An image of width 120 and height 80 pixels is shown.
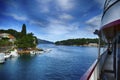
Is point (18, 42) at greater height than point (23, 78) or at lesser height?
greater

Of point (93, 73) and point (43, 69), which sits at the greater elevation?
point (93, 73)

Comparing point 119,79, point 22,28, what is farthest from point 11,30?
point 119,79

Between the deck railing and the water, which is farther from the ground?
the deck railing

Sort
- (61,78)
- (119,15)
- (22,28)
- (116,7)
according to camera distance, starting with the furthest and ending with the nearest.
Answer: (22,28), (61,78), (116,7), (119,15)

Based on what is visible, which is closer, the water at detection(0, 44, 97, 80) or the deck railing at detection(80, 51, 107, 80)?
the deck railing at detection(80, 51, 107, 80)

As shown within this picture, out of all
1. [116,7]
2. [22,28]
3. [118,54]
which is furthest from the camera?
[22,28]

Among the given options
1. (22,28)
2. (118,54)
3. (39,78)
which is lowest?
(39,78)

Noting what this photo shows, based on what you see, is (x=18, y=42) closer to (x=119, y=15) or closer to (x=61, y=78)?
(x=61, y=78)

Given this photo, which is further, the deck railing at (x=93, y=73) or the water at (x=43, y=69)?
the water at (x=43, y=69)

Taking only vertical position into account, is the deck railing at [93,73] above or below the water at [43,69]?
above

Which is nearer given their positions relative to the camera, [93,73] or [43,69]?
[93,73]

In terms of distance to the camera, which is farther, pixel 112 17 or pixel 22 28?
pixel 22 28

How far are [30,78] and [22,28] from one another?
3119 inches

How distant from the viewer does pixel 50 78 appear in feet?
85.6
